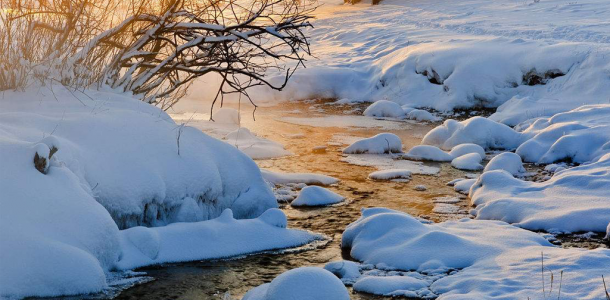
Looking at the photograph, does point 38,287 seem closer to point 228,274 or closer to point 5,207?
point 5,207

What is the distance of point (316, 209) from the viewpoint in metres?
7.77

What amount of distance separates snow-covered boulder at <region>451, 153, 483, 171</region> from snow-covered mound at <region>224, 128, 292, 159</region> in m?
2.42

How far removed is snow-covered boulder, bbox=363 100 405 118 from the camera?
1449 cm

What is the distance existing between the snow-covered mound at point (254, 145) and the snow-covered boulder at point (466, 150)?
7.93 feet

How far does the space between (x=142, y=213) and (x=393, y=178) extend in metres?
3.90

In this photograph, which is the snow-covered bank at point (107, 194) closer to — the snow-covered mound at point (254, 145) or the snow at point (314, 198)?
the snow at point (314, 198)

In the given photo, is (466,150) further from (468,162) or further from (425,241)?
(425,241)

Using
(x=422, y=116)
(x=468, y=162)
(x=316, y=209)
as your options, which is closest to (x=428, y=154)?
(x=468, y=162)

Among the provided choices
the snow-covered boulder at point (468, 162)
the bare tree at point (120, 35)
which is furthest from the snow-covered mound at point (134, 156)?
the snow-covered boulder at point (468, 162)

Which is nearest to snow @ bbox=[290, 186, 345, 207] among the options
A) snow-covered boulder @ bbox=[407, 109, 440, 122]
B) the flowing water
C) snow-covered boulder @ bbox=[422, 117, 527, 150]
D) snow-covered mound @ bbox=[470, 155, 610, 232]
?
the flowing water

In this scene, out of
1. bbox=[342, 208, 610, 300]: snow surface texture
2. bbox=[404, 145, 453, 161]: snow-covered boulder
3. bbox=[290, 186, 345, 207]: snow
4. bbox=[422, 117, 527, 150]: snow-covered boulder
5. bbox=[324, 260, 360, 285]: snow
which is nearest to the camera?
bbox=[342, 208, 610, 300]: snow surface texture

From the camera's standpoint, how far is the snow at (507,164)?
30.5ft

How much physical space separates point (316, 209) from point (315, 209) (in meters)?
0.01

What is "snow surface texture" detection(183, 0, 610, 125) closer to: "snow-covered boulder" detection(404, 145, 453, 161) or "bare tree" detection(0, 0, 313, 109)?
"snow-covered boulder" detection(404, 145, 453, 161)
